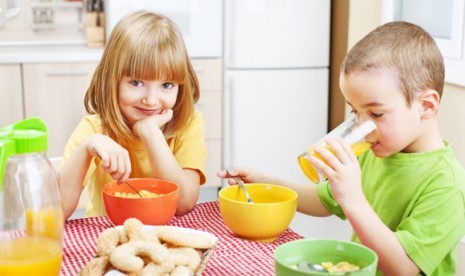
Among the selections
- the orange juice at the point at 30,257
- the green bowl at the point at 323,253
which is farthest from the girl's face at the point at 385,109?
the orange juice at the point at 30,257

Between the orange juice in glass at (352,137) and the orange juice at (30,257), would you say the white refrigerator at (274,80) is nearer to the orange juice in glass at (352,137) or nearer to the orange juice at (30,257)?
the orange juice in glass at (352,137)

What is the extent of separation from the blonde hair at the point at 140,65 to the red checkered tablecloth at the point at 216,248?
1.09 ft

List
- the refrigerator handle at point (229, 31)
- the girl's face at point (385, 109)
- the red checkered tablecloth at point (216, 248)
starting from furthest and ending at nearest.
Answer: the refrigerator handle at point (229, 31), the girl's face at point (385, 109), the red checkered tablecloth at point (216, 248)

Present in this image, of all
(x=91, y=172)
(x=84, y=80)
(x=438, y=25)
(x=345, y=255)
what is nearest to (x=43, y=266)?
(x=345, y=255)

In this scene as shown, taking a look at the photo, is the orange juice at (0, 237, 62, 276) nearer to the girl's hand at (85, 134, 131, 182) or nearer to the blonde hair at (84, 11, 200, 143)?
the girl's hand at (85, 134, 131, 182)

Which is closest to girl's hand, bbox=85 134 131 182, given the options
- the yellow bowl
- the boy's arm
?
the yellow bowl

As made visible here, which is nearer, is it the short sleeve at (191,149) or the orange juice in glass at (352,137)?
the orange juice in glass at (352,137)

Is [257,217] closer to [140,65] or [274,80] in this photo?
[140,65]

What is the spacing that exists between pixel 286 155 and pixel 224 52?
0.62 meters

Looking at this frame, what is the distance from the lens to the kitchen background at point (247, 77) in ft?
11.2

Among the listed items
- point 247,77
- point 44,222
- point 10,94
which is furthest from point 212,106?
point 44,222

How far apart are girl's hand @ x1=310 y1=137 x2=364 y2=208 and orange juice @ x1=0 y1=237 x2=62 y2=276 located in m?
0.43

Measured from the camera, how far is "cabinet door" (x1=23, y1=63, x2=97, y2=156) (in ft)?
11.2

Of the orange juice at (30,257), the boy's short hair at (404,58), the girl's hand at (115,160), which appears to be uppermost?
the boy's short hair at (404,58)
